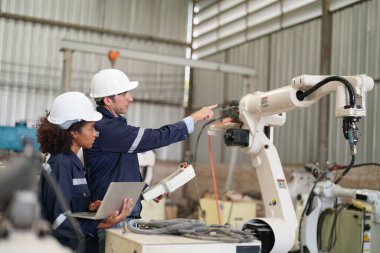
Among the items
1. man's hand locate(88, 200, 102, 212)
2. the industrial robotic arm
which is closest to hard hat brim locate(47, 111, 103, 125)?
man's hand locate(88, 200, 102, 212)

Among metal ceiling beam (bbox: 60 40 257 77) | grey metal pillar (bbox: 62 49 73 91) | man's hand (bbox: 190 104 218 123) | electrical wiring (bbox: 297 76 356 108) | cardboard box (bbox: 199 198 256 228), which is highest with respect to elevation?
metal ceiling beam (bbox: 60 40 257 77)

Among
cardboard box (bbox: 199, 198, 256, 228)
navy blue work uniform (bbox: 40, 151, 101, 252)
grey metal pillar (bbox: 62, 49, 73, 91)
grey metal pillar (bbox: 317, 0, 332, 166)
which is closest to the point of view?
navy blue work uniform (bbox: 40, 151, 101, 252)

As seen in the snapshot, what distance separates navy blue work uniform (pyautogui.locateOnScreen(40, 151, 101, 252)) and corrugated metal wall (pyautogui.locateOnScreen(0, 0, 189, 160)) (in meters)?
6.01

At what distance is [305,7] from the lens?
6.68 metres

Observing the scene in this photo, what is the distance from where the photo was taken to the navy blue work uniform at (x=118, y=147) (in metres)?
2.72

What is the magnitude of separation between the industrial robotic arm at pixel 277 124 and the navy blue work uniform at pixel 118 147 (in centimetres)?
54

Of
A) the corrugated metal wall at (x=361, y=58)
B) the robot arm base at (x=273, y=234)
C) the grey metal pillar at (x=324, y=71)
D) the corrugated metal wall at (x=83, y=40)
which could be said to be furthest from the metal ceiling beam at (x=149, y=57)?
the robot arm base at (x=273, y=234)

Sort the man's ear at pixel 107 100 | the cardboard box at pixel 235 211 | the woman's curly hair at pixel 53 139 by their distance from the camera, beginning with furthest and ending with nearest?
the cardboard box at pixel 235 211 < the man's ear at pixel 107 100 < the woman's curly hair at pixel 53 139

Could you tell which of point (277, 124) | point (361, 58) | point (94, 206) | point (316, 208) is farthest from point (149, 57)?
point (94, 206)

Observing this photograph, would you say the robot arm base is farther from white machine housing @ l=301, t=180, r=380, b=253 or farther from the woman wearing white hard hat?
white machine housing @ l=301, t=180, r=380, b=253

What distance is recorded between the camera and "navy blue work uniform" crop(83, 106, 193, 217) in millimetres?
2717

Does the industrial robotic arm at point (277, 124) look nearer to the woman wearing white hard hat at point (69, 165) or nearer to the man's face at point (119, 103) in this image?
the man's face at point (119, 103)

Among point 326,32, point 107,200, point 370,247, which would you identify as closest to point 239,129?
point 107,200

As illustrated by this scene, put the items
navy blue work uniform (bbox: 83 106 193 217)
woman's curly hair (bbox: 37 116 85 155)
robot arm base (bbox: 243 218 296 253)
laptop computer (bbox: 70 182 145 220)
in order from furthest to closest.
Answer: robot arm base (bbox: 243 218 296 253) < navy blue work uniform (bbox: 83 106 193 217) < woman's curly hair (bbox: 37 116 85 155) < laptop computer (bbox: 70 182 145 220)
